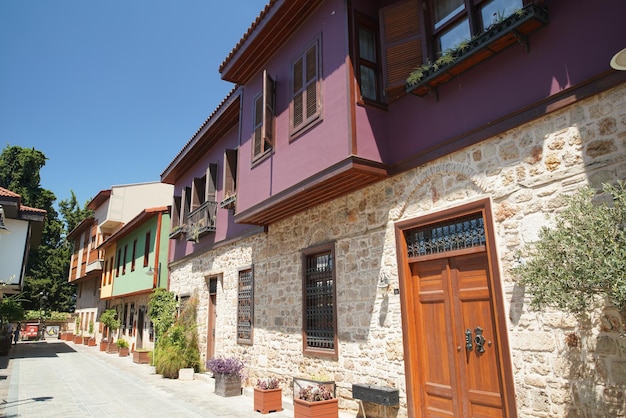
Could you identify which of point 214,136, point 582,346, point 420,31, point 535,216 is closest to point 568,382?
point 582,346

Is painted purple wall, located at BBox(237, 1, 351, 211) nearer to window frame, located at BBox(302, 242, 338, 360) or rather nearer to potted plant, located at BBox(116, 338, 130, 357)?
window frame, located at BBox(302, 242, 338, 360)

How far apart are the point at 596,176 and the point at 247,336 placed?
802cm

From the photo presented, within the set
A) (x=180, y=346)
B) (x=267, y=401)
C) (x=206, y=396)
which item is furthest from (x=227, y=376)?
(x=180, y=346)

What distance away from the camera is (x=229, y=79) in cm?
984

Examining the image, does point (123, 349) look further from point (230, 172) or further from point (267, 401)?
point (267, 401)

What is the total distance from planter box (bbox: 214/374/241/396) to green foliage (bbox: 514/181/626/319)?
7.01 meters

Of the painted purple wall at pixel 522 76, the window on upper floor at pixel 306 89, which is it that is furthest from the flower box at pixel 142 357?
the painted purple wall at pixel 522 76

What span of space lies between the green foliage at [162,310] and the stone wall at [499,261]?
515 centimetres

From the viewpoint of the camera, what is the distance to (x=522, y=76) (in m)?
4.89

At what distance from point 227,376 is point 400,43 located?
7191 millimetres

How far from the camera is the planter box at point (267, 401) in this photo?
7.43 metres

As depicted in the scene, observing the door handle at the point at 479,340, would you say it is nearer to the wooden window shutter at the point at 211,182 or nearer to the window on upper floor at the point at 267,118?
the window on upper floor at the point at 267,118

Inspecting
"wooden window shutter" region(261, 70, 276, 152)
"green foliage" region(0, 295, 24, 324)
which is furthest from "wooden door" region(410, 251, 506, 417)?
"green foliage" region(0, 295, 24, 324)

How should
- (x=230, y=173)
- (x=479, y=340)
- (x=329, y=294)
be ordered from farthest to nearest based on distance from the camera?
1. (x=230, y=173)
2. (x=329, y=294)
3. (x=479, y=340)
